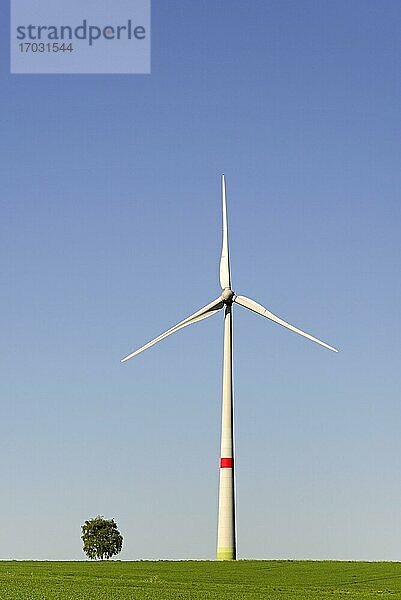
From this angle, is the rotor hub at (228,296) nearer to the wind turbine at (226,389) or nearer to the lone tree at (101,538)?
the wind turbine at (226,389)

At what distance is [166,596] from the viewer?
2341 inches

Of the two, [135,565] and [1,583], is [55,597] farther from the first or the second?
[135,565]

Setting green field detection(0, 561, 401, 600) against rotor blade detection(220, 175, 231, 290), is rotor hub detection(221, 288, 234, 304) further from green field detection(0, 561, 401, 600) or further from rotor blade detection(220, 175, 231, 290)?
green field detection(0, 561, 401, 600)

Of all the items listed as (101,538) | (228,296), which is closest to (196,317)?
(228,296)

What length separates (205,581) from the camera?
73875mm

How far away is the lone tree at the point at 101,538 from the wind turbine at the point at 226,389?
9144 cm

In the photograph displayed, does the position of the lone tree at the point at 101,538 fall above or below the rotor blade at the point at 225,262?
below

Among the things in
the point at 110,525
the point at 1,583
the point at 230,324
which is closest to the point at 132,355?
the point at 230,324

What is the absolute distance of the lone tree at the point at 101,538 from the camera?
188 m

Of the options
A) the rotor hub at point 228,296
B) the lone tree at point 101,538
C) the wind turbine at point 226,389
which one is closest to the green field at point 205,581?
the wind turbine at point 226,389

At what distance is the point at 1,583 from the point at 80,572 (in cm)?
1595

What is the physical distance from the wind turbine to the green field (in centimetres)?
355

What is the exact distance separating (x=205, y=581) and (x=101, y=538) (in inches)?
4724

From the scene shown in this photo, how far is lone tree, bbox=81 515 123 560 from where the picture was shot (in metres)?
188
